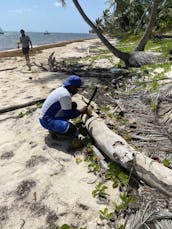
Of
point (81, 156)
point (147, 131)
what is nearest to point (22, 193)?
point (81, 156)

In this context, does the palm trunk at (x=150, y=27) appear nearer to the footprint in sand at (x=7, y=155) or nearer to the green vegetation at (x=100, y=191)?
the footprint in sand at (x=7, y=155)

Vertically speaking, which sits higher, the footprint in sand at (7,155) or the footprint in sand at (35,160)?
the footprint in sand at (35,160)

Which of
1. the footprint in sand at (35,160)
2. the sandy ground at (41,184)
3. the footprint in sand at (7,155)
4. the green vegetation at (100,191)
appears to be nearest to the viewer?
the sandy ground at (41,184)

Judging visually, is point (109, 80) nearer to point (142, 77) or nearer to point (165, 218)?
point (142, 77)

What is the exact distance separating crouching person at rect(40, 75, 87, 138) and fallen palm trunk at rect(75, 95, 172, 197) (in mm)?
547

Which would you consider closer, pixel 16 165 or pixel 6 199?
pixel 6 199

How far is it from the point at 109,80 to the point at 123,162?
646 centimetres

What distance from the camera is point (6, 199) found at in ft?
13.0

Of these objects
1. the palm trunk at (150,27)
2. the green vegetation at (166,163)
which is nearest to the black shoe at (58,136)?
the green vegetation at (166,163)

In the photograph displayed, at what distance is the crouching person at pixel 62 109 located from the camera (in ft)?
17.4

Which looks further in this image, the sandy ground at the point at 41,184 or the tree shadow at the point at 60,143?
the tree shadow at the point at 60,143

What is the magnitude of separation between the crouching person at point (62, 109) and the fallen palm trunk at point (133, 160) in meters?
0.55

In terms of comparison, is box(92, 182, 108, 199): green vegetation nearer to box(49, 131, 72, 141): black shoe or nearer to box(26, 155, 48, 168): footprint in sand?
box(26, 155, 48, 168): footprint in sand

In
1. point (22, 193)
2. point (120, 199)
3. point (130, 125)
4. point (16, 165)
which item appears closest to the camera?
point (120, 199)
